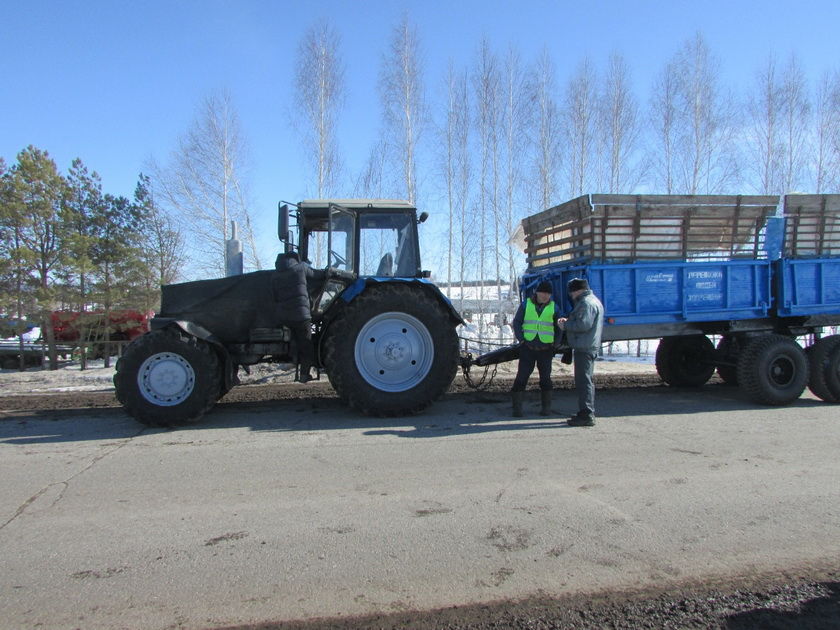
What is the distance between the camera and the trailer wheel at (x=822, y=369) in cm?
696

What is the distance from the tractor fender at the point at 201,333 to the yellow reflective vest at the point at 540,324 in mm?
3406

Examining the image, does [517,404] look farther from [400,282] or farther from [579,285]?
[400,282]

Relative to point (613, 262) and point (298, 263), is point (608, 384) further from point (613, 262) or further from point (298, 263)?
point (298, 263)

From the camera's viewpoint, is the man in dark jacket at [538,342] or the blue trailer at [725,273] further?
the blue trailer at [725,273]

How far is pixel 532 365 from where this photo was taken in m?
6.35

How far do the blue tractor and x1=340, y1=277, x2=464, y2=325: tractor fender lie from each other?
12 millimetres

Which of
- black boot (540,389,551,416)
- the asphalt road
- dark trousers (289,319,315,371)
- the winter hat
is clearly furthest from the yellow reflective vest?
dark trousers (289,319,315,371)

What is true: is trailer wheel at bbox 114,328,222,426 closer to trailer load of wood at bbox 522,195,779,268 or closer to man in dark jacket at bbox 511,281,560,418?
man in dark jacket at bbox 511,281,560,418

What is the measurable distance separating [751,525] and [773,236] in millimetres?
5237

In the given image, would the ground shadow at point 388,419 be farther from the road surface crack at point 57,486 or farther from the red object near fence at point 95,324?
the red object near fence at point 95,324

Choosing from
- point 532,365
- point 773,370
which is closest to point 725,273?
point 773,370

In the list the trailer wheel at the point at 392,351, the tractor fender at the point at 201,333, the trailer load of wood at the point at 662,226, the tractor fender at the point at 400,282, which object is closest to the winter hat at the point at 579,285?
the trailer load of wood at the point at 662,226

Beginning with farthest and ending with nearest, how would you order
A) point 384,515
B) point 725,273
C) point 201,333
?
point 725,273, point 201,333, point 384,515

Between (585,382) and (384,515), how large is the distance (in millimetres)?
3216
